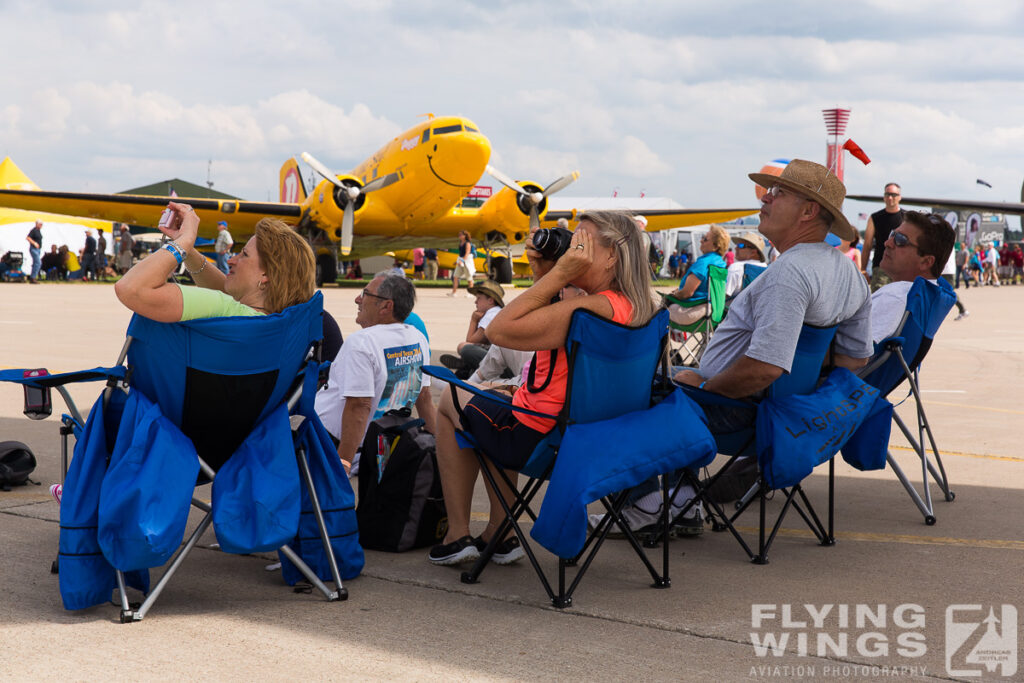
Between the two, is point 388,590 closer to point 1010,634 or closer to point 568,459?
point 568,459

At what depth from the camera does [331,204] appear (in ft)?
89.4

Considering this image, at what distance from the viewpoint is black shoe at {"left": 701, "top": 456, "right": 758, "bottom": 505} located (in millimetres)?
4414

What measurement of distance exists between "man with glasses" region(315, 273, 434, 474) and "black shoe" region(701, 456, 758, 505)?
1.50m

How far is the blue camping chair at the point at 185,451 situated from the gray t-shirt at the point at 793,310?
1629 mm

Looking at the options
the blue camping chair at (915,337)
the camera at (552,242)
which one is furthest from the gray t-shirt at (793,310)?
the camera at (552,242)

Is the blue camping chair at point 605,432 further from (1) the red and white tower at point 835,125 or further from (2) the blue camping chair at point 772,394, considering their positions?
(1) the red and white tower at point 835,125

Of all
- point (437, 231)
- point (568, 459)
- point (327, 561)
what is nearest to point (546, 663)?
point (568, 459)

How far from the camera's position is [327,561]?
3299 millimetres

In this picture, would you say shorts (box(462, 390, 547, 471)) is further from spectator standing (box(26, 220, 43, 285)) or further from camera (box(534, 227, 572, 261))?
spectator standing (box(26, 220, 43, 285))

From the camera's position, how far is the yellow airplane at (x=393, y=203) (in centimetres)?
2609

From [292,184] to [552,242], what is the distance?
35433 millimetres

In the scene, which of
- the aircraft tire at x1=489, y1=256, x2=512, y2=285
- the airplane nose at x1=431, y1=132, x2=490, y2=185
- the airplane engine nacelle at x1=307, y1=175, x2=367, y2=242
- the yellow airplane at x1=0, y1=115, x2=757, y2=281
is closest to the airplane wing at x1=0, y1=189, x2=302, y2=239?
the yellow airplane at x1=0, y1=115, x2=757, y2=281

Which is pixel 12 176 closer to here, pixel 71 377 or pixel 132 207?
pixel 132 207

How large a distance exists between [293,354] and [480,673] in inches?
50.1
